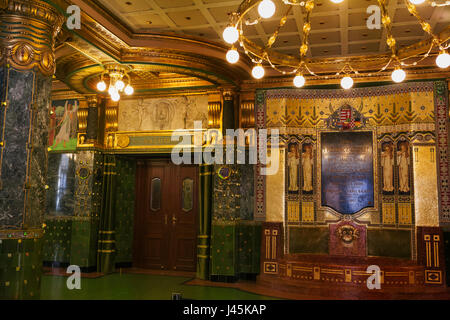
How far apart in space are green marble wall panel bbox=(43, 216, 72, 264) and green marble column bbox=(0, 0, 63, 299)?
470 cm

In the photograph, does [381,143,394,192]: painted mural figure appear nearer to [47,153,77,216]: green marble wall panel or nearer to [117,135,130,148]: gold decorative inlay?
[117,135,130,148]: gold decorative inlay

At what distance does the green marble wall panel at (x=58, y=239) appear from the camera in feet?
30.4

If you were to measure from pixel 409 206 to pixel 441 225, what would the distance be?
0.67m

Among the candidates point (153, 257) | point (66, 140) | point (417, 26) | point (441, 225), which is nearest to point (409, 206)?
point (441, 225)

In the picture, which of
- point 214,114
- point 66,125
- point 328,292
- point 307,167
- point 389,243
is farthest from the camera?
point 66,125

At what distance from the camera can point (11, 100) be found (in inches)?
186

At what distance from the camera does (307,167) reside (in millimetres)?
8641

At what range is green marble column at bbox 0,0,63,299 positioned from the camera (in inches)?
178

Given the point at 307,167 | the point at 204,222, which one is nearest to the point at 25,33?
the point at 204,222

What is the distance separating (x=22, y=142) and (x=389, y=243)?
710cm

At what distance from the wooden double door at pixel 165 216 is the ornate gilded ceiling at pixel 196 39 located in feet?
7.66

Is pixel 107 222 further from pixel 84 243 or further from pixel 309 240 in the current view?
pixel 309 240

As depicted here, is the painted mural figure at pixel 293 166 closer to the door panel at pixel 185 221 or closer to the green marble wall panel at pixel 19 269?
the door panel at pixel 185 221
